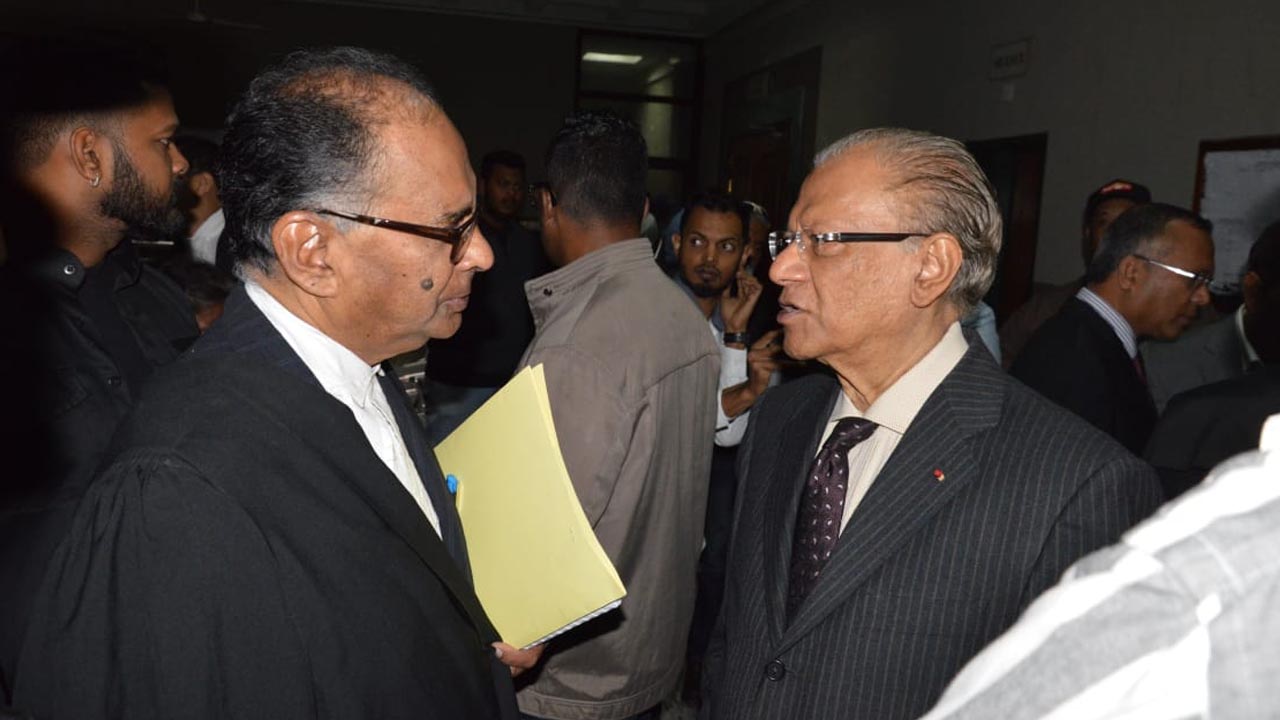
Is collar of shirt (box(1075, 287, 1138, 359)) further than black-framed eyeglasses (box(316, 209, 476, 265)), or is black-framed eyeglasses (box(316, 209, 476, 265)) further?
collar of shirt (box(1075, 287, 1138, 359))

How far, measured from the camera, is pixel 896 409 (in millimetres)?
1308

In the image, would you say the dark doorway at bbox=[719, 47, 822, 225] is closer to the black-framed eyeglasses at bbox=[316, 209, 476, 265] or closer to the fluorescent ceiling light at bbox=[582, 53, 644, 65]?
the fluorescent ceiling light at bbox=[582, 53, 644, 65]

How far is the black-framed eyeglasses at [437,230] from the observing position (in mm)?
1077

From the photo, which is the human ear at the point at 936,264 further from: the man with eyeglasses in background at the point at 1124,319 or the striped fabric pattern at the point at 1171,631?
the man with eyeglasses in background at the point at 1124,319

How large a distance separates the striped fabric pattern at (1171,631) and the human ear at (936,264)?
35.4 inches

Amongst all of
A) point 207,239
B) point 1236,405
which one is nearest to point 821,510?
point 1236,405

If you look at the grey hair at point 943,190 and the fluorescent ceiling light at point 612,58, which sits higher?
the fluorescent ceiling light at point 612,58

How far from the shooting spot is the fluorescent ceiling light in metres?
10.6

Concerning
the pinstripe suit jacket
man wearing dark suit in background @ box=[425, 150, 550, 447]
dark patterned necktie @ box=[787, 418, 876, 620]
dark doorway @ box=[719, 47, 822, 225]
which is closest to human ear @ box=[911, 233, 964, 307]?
the pinstripe suit jacket

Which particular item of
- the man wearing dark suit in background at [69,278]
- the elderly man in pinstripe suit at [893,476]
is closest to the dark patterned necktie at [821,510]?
the elderly man in pinstripe suit at [893,476]

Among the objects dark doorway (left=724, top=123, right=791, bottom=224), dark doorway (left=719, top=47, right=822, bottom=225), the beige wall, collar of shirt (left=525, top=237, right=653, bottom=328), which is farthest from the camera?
dark doorway (left=724, top=123, right=791, bottom=224)

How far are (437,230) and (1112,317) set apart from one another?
2.27 m

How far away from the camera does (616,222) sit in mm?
2098

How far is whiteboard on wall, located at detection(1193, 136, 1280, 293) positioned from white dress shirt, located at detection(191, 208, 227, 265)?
16.7 feet
